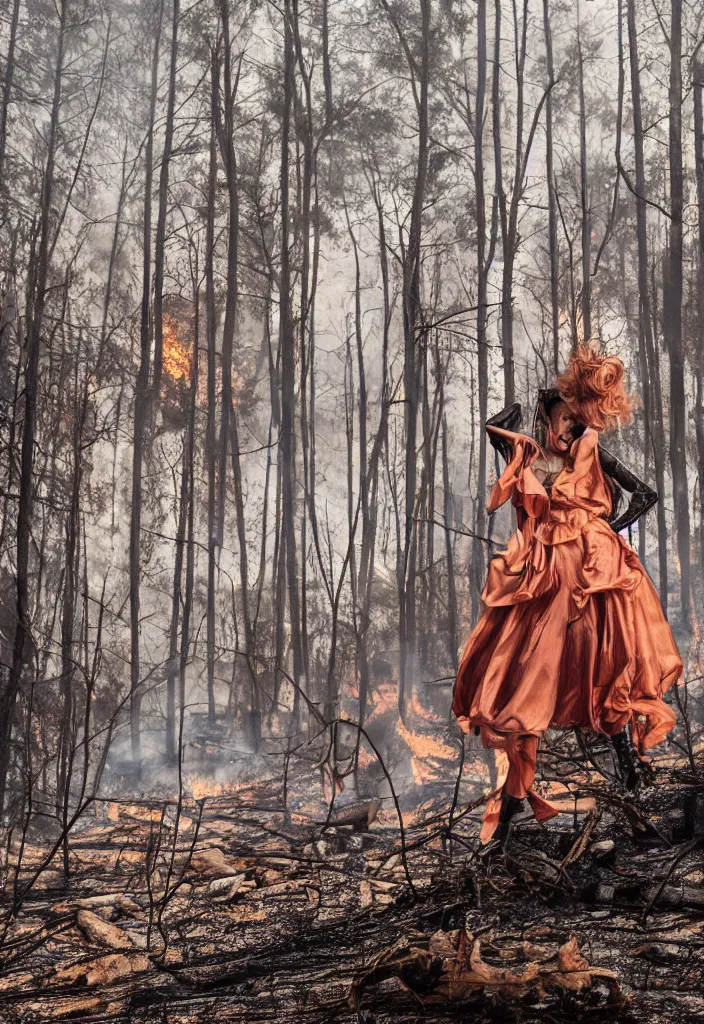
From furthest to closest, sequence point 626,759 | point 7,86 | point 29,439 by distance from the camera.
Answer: point 7,86
point 29,439
point 626,759

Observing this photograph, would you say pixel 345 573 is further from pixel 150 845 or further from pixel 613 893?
pixel 613 893

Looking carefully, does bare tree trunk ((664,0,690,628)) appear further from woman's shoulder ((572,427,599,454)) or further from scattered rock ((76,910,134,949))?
scattered rock ((76,910,134,949))

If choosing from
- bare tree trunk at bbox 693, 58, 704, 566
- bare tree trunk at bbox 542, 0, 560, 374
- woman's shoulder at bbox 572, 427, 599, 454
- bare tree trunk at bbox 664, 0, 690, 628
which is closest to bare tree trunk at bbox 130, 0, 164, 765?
bare tree trunk at bbox 542, 0, 560, 374

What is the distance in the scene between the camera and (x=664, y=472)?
13.1 ft

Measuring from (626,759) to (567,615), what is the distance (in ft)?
1.81

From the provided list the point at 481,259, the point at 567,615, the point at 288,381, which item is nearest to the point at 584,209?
the point at 481,259

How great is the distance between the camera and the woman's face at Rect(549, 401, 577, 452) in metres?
3.22

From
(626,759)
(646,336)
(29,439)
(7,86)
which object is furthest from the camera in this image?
(7,86)

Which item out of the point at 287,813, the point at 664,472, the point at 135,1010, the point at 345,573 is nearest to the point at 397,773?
the point at 287,813

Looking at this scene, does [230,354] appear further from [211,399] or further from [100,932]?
[100,932]

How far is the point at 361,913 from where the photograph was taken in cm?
309

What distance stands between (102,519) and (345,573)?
105 centimetres

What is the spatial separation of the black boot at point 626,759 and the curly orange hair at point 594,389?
3.46 feet

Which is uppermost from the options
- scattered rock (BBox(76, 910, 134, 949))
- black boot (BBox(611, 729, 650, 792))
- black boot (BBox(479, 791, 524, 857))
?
black boot (BBox(611, 729, 650, 792))
